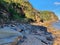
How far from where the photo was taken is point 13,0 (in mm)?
45406

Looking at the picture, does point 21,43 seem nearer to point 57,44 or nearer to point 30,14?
point 57,44

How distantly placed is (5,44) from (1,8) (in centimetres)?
2352

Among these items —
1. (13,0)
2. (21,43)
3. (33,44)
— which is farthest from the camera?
(13,0)

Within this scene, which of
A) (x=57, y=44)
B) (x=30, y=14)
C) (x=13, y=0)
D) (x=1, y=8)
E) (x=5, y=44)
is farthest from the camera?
(x=30, y=14)

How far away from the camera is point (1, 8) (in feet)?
102

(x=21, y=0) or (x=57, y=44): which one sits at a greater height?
(x=21, y=0)

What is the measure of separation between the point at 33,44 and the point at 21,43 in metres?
0.87

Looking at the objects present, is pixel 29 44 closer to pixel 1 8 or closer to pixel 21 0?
pixel 1 8

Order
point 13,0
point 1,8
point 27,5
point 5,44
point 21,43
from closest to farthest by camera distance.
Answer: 1. point 5,44
2. point 21,43
3. point 1,8
4. point 13,0
5. point 27,5

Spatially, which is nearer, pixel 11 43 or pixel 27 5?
pixel 11 43

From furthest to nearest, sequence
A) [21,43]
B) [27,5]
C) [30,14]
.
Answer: [27,5], [30,14], [21,43]

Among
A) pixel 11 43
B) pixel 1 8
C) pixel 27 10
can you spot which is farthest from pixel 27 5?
pixel 11 43

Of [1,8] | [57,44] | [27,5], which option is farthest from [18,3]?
[57,44]

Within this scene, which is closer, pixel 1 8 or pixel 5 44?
pixel 5 44
